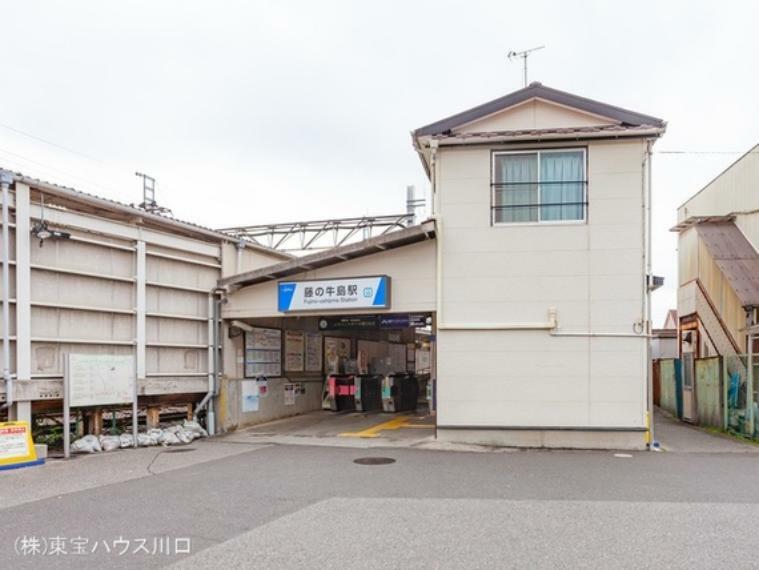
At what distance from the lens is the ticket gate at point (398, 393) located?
59.4 feet

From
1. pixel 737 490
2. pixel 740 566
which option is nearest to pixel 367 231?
pixel 737 490

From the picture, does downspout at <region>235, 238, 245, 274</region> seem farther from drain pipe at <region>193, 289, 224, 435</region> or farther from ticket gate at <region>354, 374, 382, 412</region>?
ticket gate at <region>354, 374, 382, 412</region>

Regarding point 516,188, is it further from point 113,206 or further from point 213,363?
point 113,206

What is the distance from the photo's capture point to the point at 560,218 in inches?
476

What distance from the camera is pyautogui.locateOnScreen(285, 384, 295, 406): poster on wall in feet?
54.0

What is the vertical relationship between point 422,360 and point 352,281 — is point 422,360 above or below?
below

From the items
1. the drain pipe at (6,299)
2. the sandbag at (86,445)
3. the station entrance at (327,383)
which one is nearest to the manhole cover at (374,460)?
the station entrance at (327,383)

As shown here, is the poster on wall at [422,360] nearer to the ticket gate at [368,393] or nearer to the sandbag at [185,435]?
the ticket gate at [368,393]

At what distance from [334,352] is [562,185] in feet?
31.1

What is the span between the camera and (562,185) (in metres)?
12.1

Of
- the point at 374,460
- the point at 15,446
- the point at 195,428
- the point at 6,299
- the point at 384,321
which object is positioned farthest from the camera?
the point at 384,321

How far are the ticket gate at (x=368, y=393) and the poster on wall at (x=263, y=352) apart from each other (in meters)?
2.79

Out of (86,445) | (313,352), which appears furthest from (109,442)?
(313,352)

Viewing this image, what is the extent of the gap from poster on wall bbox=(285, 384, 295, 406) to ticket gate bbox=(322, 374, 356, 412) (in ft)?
4.75
